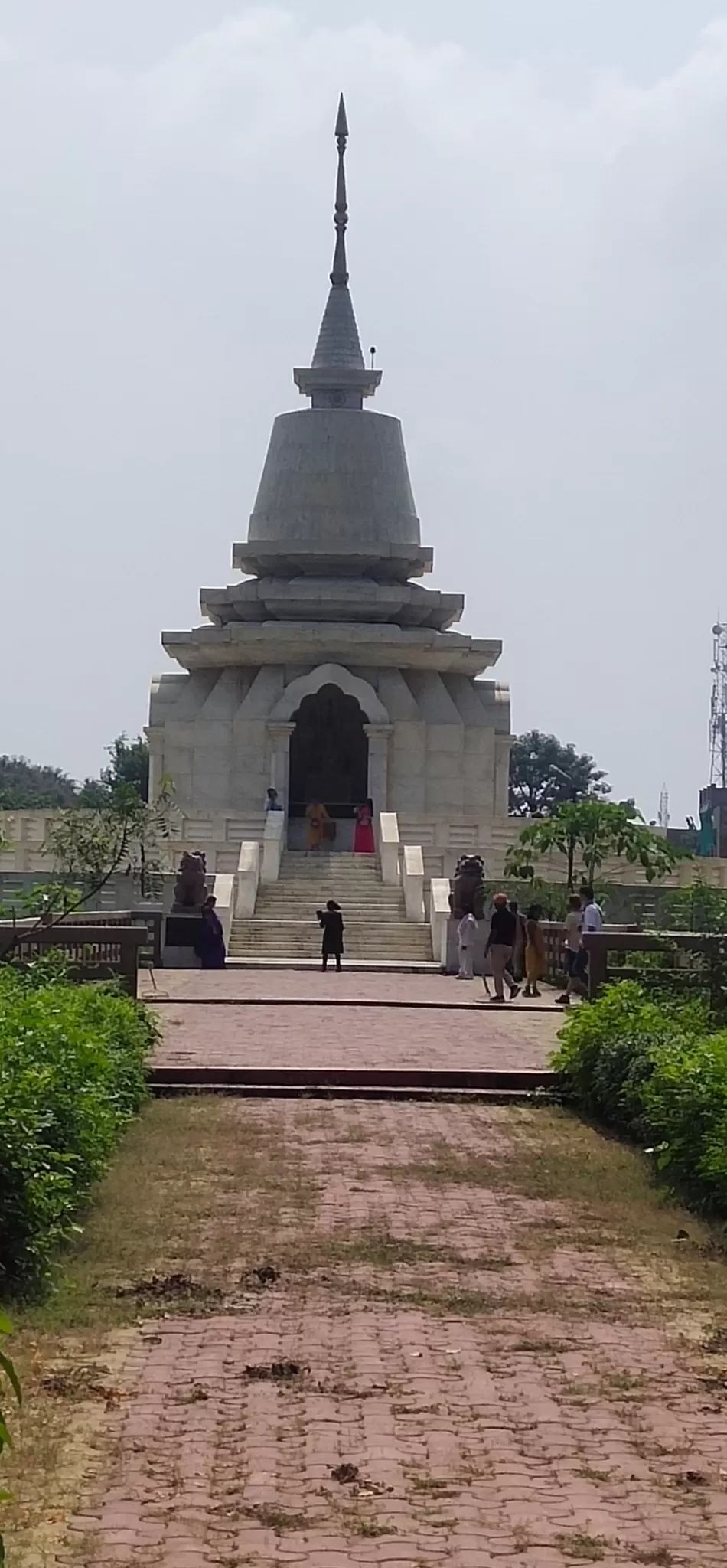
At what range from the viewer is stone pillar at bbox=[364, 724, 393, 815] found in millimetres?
40094

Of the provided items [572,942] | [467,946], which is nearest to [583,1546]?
[572,942]

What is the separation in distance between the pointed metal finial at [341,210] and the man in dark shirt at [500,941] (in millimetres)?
26348

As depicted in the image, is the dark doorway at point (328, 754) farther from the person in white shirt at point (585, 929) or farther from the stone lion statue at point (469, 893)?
the person in white shirt at point (585, 929)

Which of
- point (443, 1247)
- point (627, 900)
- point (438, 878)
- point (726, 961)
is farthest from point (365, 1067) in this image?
point (438, 878)

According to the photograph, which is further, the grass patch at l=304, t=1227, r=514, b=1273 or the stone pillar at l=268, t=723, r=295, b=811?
the stone pillar at l=268, t=723, r=295, b=811

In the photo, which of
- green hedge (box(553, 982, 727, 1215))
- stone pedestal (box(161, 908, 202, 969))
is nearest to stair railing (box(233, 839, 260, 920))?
stone pedestal (box(161, 908, 202, 969))

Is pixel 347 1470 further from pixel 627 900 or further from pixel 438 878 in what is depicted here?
pixel 438 878

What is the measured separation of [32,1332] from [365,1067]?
7577mm

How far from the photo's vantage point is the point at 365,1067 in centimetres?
1461

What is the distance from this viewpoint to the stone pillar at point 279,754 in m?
40.3

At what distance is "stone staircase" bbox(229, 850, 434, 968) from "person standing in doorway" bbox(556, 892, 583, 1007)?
5.02 m

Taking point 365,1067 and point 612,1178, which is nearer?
point 612,1178

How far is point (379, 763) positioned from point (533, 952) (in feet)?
56.8

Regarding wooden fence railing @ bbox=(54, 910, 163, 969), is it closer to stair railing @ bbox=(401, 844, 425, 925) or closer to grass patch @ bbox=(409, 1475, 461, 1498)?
stair railing @ bbox=(401, 844, 425, 925)
